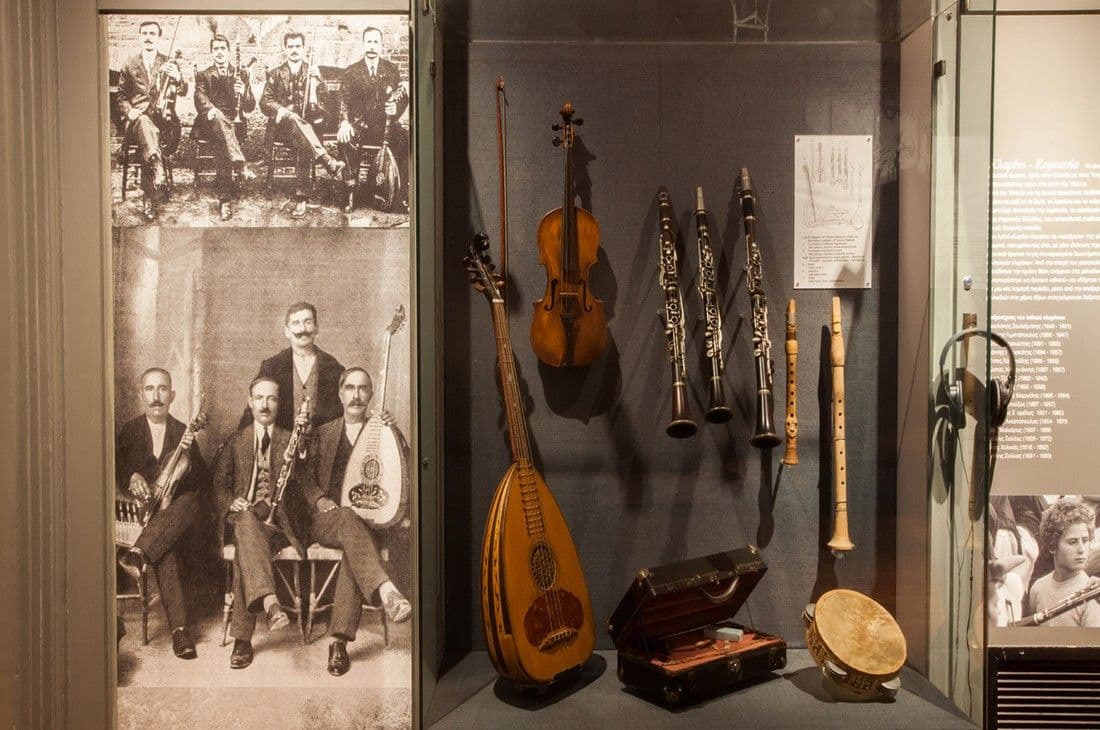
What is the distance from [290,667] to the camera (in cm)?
245

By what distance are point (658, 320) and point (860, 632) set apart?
990 millimetres

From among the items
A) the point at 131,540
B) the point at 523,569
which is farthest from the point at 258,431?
the point at 523,569

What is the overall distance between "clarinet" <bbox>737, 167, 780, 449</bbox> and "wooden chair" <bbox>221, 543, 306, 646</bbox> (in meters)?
1.35

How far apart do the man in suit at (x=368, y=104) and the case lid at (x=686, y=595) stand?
132 cm

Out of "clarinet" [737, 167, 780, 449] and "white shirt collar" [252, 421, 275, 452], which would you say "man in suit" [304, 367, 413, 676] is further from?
"clarinet" [737, 167, 780, 449]

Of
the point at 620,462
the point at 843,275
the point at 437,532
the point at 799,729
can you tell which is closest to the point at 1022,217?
the point at 843,275

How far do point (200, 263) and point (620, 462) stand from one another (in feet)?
4.33

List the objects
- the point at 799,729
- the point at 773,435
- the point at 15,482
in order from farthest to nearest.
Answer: the point at 773,435
the point at 15,482
the point at 799,729

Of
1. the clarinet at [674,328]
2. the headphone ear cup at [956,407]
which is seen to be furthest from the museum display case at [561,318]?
the headphone ear cup at [956,407]

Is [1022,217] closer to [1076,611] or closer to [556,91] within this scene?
[1076,611]

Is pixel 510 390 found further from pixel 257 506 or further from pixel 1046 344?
pixel 1046 344

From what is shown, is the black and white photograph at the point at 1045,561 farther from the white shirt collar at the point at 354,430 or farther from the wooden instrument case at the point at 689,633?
the white shirt collar at the point at 354,430

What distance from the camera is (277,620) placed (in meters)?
2.45

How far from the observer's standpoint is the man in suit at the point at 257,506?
8.02 ft
